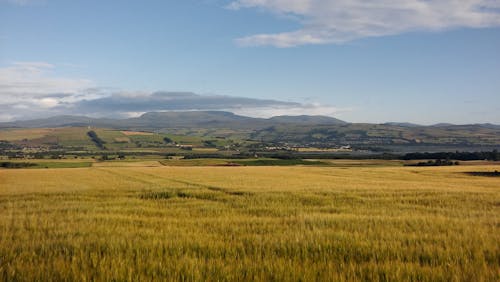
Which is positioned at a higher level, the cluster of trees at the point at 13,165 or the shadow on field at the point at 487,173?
the shadow on field at the point at 487,173

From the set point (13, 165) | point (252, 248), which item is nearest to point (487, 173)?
point (252, 248)

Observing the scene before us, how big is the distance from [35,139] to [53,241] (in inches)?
8120

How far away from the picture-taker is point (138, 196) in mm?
20219

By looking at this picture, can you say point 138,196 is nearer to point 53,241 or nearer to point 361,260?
point 53,241

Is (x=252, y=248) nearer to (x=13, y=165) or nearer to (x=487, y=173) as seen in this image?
(x=487, y=173)

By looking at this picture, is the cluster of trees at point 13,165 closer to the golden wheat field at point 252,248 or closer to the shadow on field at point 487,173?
the shadow on field at point 487,173

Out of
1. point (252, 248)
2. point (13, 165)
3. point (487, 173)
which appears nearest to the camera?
point (252, 248)

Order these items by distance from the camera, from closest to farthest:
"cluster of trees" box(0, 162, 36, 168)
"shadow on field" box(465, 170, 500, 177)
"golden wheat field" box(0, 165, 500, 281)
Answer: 1. "golden wheat field" box(0, 165, 500, 281)
2. "shadow on field" box(465, 170, 500, 177)
3. "cluster of trees" box(0, 162, 36, 168)

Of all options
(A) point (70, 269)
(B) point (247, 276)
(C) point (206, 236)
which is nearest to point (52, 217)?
(C) point (206, 236)

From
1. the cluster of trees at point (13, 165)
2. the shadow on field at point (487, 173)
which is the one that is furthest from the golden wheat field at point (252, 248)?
the cluster of trees at point (13, 165)

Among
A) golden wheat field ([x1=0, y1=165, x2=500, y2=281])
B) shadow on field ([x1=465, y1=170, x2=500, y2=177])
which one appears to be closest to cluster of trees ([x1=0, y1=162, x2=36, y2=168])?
shadow on field ([x1=465, y1=170, x2=500, y2=177])

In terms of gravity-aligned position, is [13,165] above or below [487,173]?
below

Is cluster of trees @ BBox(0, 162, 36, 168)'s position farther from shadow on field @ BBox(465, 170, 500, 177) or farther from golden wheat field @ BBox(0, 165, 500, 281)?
golden wheat field @ BBox(0, 165, 500, 281)

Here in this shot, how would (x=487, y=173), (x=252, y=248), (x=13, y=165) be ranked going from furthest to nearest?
(x=13, y=165), (x=487, y=173), (x=252, y=248)
